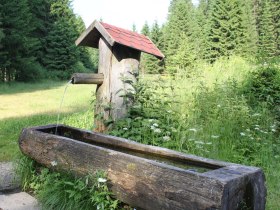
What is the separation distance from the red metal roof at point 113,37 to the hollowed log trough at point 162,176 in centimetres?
144

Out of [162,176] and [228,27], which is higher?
[228,27]

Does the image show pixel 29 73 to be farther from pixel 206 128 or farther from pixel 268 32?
pixel 268 32

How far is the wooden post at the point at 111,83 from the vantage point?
13.4ft

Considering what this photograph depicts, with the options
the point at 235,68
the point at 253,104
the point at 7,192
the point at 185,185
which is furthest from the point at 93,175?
the point at 235,68

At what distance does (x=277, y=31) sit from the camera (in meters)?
39.2

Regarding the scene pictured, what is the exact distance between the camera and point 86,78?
379 cm

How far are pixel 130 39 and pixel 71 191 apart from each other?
231 centimetres

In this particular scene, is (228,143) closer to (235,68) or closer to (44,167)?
(44,167)

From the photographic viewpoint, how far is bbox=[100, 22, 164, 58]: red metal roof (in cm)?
395

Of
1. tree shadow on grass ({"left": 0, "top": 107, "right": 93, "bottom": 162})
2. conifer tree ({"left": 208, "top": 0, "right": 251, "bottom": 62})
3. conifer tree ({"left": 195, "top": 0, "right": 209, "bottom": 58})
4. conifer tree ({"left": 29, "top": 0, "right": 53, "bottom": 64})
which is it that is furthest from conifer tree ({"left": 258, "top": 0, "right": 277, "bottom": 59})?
tree shadow on grass ({"left": 0, "top": 107, "right": 93, "bottom": 162})

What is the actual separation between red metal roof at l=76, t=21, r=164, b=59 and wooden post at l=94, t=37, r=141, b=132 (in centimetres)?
13

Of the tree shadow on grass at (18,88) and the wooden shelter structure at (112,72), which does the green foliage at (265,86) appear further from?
the tree shadow on grass at (18,88)

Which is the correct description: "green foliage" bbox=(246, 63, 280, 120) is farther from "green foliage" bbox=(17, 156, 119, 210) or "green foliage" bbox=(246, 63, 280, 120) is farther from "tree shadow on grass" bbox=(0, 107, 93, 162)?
"green foliage" bbox=(17, 156, 119, 210)

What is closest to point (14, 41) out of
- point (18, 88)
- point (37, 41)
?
point (18, 88)
